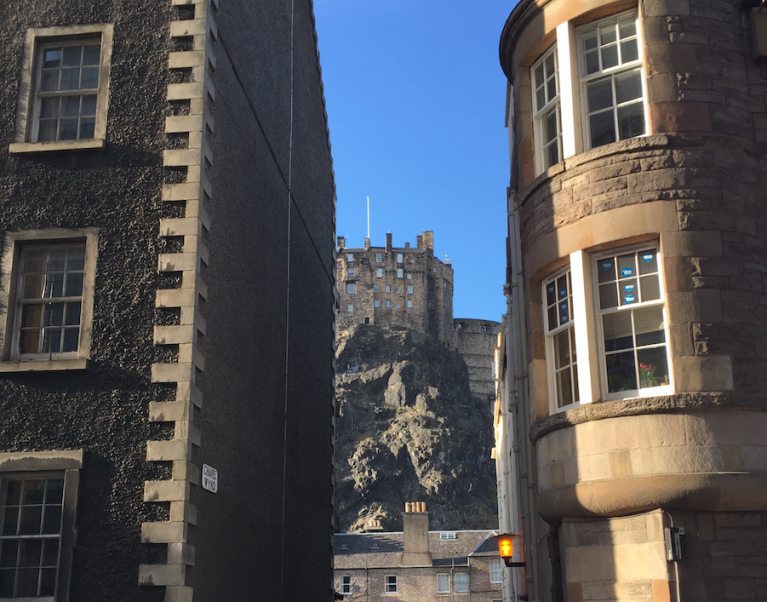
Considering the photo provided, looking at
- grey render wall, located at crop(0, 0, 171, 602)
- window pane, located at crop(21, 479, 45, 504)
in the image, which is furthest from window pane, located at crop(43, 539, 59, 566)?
window pane, located at crop(21, 479, 45, 504)

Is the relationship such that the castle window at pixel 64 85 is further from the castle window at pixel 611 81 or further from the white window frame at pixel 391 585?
the white window frame at pixel 391 585

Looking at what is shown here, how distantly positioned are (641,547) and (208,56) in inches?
334

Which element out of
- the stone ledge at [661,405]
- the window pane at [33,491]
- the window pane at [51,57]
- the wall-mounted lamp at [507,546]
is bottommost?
the wall-mounted lamp at [507,546]

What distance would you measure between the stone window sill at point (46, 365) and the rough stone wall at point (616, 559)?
6168mm

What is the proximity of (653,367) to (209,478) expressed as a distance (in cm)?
568

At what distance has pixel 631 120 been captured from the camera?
1198 centimetres

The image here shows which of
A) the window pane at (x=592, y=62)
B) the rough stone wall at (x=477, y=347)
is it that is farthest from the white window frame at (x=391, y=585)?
the rough stone wall at (x=477, y=347)

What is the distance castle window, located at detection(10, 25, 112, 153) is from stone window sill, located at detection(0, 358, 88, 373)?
3.00 metres

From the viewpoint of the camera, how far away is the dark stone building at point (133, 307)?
12086 millimetres

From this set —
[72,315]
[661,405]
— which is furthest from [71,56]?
[661,405]

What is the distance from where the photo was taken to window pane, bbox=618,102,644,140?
11906 millimetres

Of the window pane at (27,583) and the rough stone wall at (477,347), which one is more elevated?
the rough stone wall at (477,347)

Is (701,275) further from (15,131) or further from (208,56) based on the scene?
(15,131)

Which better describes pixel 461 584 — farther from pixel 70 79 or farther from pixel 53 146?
pixel 53 146
